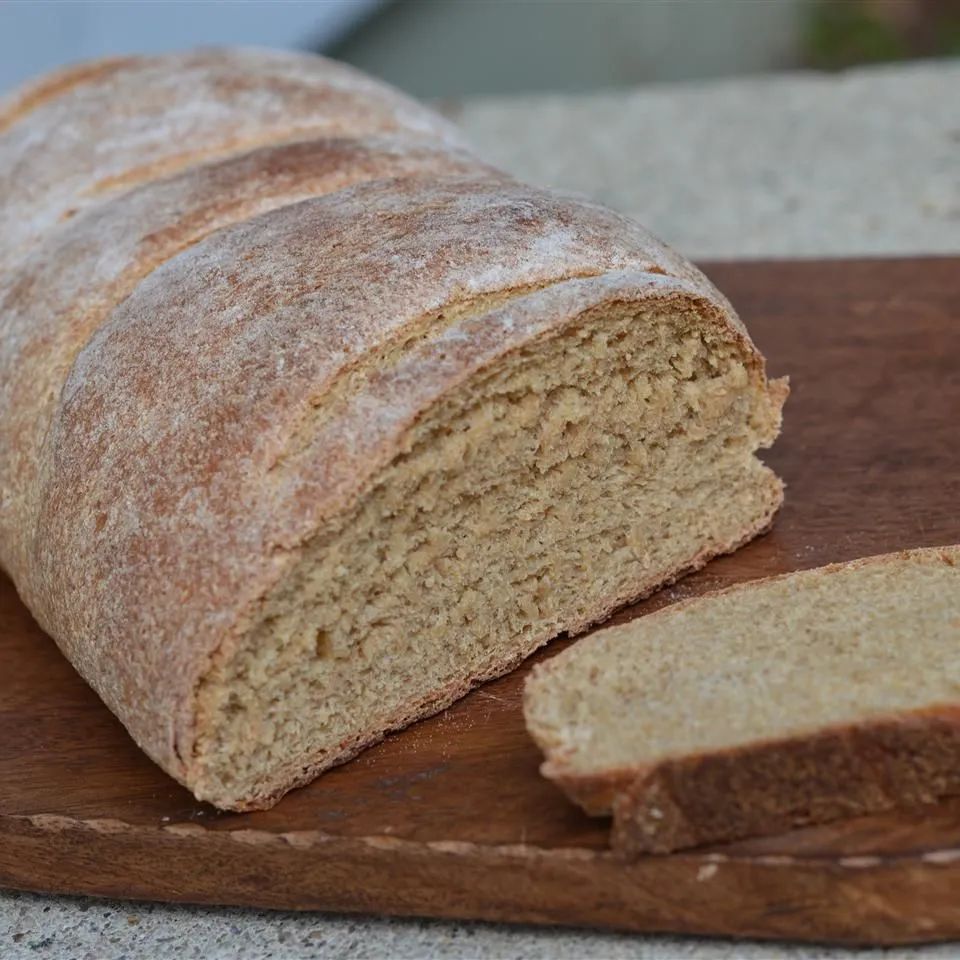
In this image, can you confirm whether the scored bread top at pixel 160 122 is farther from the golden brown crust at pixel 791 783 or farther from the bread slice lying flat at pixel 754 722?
the golden brown crust at pixel 791 783

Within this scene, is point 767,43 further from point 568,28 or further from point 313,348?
point 313,348

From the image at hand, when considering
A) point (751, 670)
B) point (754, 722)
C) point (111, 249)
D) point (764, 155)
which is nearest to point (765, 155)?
point (764, 155)

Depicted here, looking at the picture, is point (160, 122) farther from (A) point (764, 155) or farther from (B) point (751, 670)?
(A) point (764, 155)

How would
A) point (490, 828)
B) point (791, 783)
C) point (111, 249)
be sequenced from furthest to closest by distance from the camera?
point (111, 249) < point (490, 828) < point (791, 783)

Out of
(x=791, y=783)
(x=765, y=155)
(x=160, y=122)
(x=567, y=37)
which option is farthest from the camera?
(x=567, y=37)

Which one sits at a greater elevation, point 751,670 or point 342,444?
point 342,444

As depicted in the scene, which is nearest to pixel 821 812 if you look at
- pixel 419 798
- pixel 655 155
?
pixel 419 798

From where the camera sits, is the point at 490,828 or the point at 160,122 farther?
the point at 160,122
